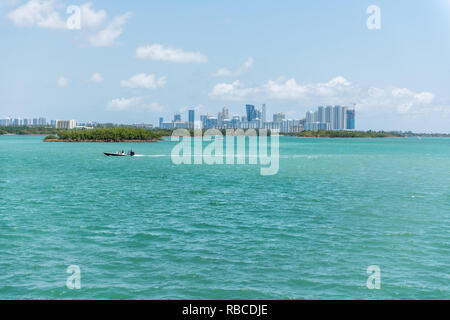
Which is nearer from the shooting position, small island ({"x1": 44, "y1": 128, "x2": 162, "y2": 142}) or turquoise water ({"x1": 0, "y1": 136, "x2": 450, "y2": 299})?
turquoise water ({"x1": 0, "y1": 136, "x2": 450, "y2": 299})

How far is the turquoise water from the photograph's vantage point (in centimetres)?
1642

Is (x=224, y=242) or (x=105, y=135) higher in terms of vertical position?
(x=105, y=135)

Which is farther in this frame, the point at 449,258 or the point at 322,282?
the point at 449,258

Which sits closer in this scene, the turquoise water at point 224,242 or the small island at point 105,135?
the turquoise water at point 224,242

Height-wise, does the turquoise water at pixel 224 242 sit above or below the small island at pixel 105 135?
below

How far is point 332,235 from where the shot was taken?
23.6 metres

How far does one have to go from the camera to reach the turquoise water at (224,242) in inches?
647

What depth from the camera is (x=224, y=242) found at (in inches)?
867

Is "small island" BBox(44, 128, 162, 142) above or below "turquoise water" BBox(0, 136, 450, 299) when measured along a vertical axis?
above

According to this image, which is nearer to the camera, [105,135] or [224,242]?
[224,242]
